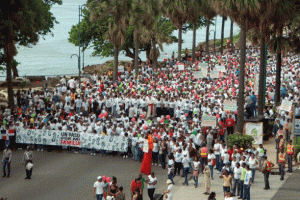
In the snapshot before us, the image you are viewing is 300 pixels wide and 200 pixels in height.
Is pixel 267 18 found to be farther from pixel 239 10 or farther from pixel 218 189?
pixel 218 189

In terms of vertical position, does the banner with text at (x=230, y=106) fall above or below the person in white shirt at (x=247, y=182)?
above

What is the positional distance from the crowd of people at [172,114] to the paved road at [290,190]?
1.10 meters

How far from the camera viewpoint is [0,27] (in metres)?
34.4

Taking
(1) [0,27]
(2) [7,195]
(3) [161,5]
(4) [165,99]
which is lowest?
(2) [7,195]

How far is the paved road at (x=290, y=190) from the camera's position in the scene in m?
20.1

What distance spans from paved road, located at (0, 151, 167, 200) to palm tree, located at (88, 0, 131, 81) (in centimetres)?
1755

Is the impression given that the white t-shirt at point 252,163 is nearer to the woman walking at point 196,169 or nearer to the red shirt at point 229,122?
the woman walking at point 196,169

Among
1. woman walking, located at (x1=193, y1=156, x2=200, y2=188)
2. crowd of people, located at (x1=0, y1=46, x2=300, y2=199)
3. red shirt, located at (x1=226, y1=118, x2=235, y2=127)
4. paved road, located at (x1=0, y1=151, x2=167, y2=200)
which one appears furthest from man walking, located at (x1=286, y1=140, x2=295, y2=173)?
red shirt, located at (x1=226, y1=118, x2=235, y2=127)

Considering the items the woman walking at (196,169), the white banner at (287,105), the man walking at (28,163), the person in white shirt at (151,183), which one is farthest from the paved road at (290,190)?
the man walking at (28,163)

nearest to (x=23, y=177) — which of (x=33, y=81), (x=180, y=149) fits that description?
(x=180, y=149)

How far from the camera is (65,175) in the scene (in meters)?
23.7

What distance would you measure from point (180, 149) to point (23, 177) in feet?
22.1

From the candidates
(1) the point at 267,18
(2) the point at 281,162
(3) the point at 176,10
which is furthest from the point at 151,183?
(3) the point at 176,10

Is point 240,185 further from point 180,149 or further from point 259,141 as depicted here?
point 259,141
